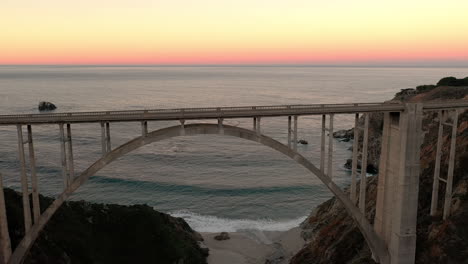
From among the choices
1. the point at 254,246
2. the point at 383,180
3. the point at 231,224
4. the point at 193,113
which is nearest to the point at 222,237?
the point at 254,246

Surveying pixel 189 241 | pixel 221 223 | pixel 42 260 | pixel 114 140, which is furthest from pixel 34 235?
pixel 114 140

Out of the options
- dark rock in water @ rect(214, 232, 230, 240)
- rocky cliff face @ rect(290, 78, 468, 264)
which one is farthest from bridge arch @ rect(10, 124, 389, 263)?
dark rock in water @ rect(214, 232, 230, 240)

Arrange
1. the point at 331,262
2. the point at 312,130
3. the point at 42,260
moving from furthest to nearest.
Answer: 1. the point at 312,130
2. the point at 331,262
3. the point at 42,260

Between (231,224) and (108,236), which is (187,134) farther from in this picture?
(231,224)

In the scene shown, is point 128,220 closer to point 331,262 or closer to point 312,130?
point 331,262

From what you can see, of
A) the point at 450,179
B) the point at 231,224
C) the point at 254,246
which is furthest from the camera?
the point at 231,224

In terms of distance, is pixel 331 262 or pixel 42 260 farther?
pixel 331 262

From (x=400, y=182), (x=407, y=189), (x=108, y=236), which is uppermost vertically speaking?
(x=400, y=182)

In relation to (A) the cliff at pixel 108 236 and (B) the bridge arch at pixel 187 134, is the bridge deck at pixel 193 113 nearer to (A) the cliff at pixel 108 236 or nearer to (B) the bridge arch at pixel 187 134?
(B) the bridge arch at pixel 187 134
